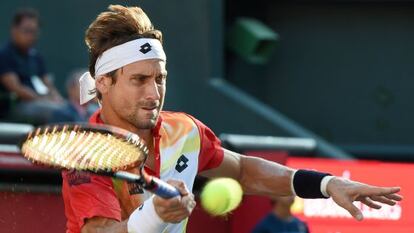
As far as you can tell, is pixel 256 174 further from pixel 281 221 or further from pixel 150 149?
pixel 281 221

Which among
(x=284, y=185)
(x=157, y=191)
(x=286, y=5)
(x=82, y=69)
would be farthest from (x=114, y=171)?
(x=286, y=5)

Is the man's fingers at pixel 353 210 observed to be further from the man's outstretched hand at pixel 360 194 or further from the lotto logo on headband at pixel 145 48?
the lotto logo on headband at pixel 145 48

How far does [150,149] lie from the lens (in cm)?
496

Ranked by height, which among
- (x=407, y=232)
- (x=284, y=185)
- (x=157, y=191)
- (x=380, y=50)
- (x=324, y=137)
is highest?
(x=157, y=191)

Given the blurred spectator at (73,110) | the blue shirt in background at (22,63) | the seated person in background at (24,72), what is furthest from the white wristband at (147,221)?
the blue shirt in background at (22,63)

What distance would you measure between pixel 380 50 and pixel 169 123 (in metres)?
7.43

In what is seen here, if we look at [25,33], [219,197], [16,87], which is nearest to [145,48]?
[219,197]

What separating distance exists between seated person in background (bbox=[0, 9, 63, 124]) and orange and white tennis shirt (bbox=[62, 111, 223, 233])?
4.86 m

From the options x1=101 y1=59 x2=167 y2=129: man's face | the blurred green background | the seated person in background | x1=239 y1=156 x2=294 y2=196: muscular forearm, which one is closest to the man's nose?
x1=101 y1=59 x2=167 y2=129: man's face

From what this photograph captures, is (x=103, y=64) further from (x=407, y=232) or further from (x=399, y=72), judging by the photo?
(x=399, y=72)

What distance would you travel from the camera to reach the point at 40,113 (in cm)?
983

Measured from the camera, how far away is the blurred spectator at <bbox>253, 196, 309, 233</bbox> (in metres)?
7.56

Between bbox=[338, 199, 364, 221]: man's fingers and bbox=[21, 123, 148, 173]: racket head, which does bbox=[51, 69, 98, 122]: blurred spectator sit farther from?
bbox=[21, 123, 148, 173]: racket head

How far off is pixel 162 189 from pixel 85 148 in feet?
1.09
